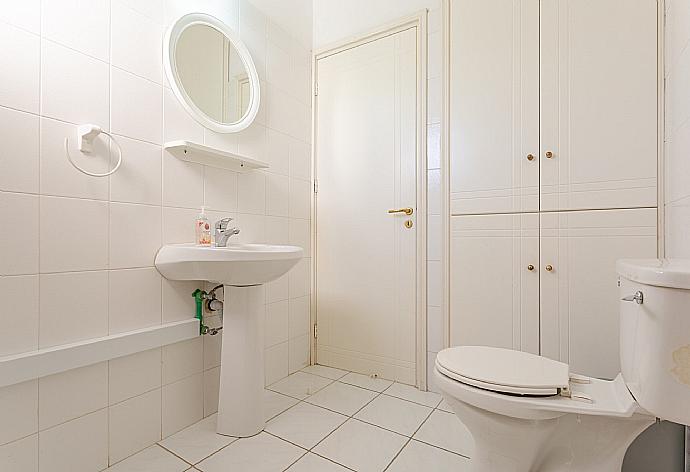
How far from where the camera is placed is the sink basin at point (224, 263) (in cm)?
134

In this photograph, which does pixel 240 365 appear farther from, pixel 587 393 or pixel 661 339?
pixel 661 339

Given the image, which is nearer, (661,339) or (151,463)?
(661,339)

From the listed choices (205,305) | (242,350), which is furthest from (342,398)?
(205,305)

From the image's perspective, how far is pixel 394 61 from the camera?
2133 mm

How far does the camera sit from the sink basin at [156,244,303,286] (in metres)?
1.34

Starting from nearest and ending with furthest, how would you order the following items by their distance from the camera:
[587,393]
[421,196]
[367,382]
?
1. [587,393]
2. [421,196]
3. [367,382]

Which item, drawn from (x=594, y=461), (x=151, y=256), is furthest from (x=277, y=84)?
(x=594, y=461)

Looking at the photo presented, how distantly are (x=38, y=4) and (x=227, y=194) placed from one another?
3.00ft

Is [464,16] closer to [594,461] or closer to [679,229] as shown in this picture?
[679,229]


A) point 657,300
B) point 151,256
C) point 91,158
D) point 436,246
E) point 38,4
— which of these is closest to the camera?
point 657,300

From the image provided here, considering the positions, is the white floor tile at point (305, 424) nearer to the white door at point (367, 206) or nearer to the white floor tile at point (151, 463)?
the white floor tile at point (151, 463)

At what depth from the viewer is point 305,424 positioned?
1.66 m

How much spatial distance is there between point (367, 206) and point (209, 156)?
943mm

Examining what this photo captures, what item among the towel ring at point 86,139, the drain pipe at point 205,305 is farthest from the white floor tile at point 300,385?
the towel ring at point 86,139
